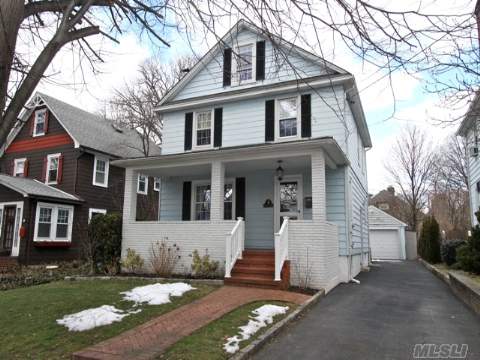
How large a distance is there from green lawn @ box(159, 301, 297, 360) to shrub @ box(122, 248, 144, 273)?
5061 mm

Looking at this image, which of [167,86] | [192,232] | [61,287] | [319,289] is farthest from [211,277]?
[167,86]

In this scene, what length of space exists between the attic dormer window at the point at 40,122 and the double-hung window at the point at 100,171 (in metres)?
3.48

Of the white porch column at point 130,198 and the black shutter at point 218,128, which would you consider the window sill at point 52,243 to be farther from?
the black shutter at point 218,128

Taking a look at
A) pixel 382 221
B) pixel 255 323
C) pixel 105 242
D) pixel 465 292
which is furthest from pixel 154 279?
pixel 382 221

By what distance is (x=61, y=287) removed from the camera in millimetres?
9094

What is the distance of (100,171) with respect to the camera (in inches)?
768

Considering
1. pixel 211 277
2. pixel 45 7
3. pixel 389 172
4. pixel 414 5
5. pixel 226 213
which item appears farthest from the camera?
pixel 389 172

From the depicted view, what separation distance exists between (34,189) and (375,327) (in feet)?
51.8

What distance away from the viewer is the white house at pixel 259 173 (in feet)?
30.4

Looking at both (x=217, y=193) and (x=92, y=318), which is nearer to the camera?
(x=92, y=318)

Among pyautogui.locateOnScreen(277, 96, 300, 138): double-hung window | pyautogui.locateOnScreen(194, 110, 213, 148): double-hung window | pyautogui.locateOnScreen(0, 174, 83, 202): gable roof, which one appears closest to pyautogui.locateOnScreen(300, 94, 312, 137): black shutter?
pyautogui.locateOnScreen(277, 96, 300, 138): double-hung window

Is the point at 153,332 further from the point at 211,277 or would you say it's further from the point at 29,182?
the point at 29,182

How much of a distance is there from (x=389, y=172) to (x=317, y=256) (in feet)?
80.9

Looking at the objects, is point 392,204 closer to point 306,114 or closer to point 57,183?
point 306,114
